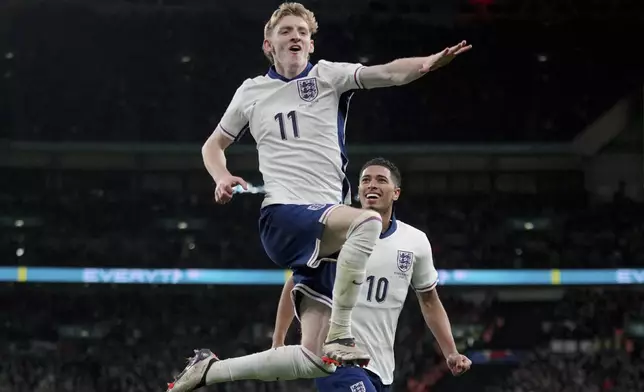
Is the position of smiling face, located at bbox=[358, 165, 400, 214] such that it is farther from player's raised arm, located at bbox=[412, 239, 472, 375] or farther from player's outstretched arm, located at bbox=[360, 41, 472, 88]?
player's outstretched arm, located at bbox=[360, 41, 472, 88]

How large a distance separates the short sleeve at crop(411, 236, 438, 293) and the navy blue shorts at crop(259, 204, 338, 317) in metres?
0.93

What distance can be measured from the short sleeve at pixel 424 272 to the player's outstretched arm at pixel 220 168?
4.06ft

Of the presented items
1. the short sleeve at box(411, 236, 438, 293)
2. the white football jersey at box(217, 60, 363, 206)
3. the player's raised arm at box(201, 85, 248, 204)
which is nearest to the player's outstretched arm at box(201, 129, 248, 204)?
the player's raised arm at box(201, 85, 248, 204)

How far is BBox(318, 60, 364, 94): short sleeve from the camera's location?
148 inches

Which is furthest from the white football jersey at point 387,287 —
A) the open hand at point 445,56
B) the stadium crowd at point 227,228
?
the stadium crowd at point 227,228

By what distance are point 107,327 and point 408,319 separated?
202 inches

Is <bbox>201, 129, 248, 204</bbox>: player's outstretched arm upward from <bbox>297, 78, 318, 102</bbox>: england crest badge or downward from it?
downward

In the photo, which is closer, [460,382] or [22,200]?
[460,382]

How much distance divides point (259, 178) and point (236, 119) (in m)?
12.4

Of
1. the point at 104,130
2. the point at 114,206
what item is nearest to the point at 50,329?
the point at 114,206

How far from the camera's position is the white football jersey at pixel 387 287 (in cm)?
443

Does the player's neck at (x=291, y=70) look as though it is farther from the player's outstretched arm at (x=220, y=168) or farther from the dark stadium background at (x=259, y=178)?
the dark stadium background at (x=259, y=178)

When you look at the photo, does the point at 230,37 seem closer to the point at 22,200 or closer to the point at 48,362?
the point at 22,200

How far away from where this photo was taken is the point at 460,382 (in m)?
14.0
